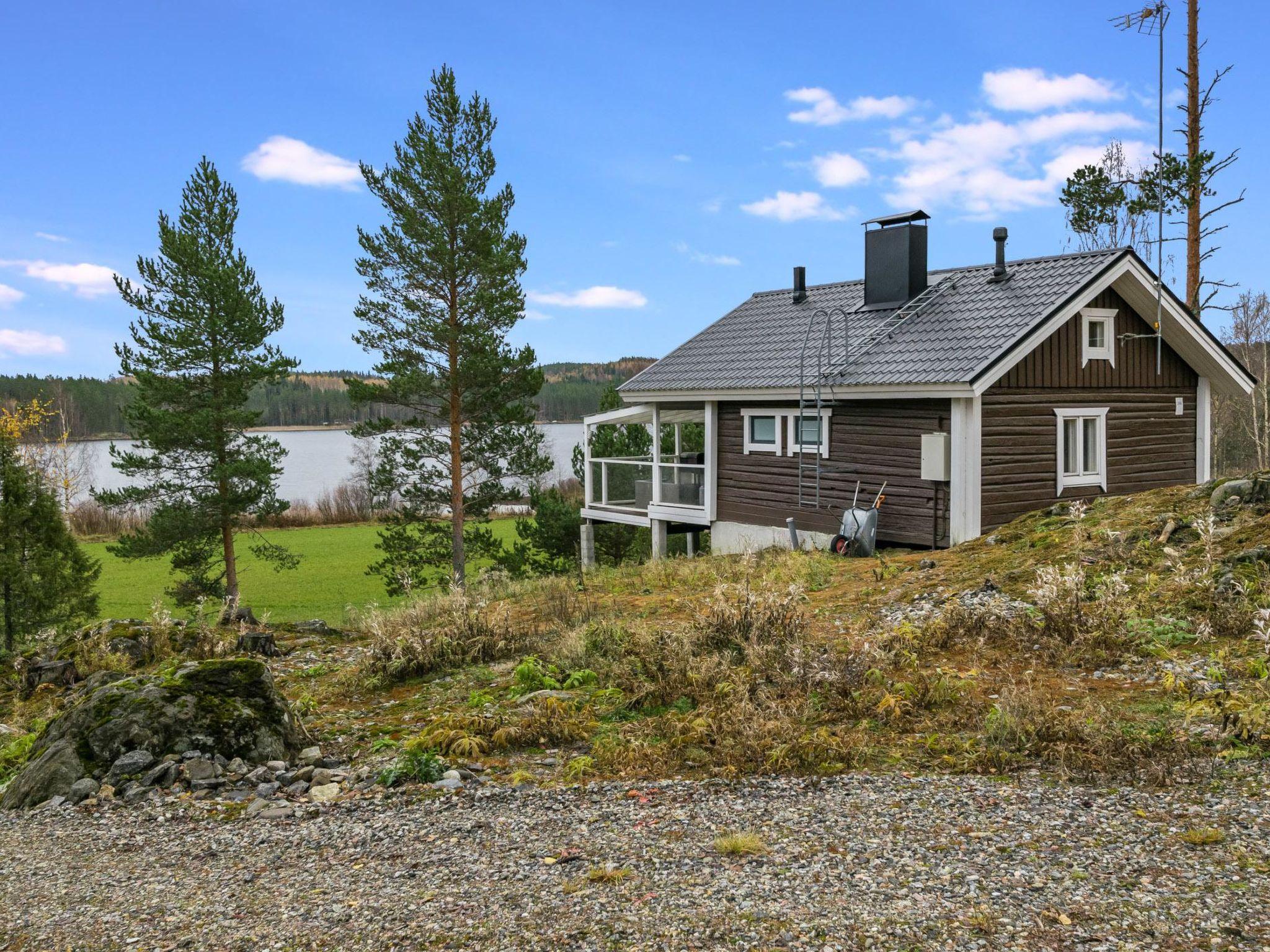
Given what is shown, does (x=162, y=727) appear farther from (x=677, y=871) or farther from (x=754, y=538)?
(x=754, y=538)

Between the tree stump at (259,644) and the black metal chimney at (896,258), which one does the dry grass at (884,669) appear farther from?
the black metal chimney at (896,258)

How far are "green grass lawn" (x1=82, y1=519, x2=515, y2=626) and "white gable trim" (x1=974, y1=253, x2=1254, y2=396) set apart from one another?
14256 millimetres

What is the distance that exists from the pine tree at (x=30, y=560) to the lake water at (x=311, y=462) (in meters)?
26.7

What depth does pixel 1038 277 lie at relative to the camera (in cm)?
1856

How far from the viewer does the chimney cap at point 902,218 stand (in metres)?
20.5

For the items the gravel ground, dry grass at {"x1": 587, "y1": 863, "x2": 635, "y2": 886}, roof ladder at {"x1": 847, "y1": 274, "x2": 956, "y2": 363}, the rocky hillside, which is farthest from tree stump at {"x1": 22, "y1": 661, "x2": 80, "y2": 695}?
roof ladder at {"x1": 847, "y1": 274, "x2": 956, "y2": 363}

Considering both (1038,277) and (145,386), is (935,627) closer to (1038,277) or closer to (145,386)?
(1038,277)

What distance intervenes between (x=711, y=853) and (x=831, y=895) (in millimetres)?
749

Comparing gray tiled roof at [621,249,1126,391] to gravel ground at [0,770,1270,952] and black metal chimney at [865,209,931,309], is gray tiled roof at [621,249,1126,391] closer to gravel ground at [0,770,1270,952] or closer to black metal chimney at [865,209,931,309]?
black metal chimney at [865,209,931,309]

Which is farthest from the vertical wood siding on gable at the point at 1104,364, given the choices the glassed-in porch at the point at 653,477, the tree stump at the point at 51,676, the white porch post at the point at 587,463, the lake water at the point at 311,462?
the lake water at the point at 311,462

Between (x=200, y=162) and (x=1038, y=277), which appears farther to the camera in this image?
(x=200, y=162)

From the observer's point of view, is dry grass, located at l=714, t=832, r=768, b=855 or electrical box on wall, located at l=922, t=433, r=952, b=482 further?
electrical box on wall, located at l=922, t=433, r=952, b=482

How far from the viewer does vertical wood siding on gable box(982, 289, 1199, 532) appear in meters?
17.3

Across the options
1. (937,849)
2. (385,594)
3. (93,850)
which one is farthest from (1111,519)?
(385,594)
